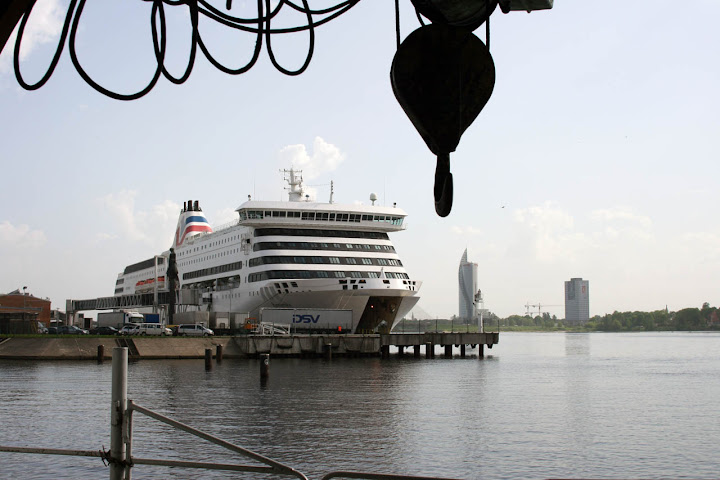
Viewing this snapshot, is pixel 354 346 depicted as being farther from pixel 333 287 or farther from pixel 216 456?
pixel 216 456

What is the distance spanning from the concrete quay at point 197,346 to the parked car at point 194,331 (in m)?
3.22

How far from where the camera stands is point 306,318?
152ft

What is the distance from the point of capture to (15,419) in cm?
2080

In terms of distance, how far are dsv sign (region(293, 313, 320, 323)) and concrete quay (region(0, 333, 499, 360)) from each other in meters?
2.12

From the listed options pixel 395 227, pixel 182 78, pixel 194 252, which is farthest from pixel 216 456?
pixel 194 252

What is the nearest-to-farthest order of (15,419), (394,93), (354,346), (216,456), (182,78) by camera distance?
(394,93) → (182,78) → (216,456) → (15,419) → (354,346)

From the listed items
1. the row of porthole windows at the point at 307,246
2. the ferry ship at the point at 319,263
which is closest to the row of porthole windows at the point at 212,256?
the ferry ship at the point at 319,263

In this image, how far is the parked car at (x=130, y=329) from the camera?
4869 cm

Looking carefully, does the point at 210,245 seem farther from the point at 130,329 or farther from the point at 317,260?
the point at 317,260

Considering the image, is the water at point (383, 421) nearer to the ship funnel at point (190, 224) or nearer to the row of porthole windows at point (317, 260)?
the row of porthole windows at point (317, 260)

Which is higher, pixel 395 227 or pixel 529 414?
pixel 395 227

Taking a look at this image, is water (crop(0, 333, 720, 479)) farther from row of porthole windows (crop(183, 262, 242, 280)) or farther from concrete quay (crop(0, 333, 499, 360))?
row of porthole windows (crop(183, 262, 242, 280))

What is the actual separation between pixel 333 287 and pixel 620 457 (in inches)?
1191

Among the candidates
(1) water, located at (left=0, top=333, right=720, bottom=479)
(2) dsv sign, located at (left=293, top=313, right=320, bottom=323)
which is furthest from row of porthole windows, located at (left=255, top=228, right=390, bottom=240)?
(1) water, located at (left=0, top=333, right=720, bottom=479)
